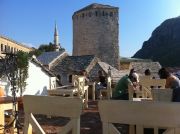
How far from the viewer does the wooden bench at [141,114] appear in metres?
2.95

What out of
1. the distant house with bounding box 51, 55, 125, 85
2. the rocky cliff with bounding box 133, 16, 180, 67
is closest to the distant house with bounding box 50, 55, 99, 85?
the distant house with bounding box 51, 55, 125, 85

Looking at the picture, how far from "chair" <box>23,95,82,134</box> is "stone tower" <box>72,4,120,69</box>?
167 feet

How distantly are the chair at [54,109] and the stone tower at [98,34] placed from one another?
2003 inches

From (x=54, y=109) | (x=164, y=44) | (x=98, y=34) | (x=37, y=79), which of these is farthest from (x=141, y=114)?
(x=164, y=44)

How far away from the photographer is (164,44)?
109 metres

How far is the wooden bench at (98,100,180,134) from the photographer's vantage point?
2947 mm

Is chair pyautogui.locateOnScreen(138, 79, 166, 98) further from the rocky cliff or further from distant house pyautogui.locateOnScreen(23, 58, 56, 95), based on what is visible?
the rocky cliff

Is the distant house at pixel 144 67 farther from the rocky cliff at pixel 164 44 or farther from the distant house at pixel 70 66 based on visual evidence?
the rocky cliff at pixel 164 44

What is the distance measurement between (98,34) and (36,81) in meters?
34.8

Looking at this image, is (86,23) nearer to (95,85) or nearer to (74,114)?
(95,85)

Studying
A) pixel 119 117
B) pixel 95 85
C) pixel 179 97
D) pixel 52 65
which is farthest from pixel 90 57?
pixel 119 117

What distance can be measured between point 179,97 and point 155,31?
373 feet

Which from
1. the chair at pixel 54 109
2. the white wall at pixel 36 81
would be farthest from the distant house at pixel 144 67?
the chair at pixel 54 109

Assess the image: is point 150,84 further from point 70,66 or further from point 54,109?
point 70,66
